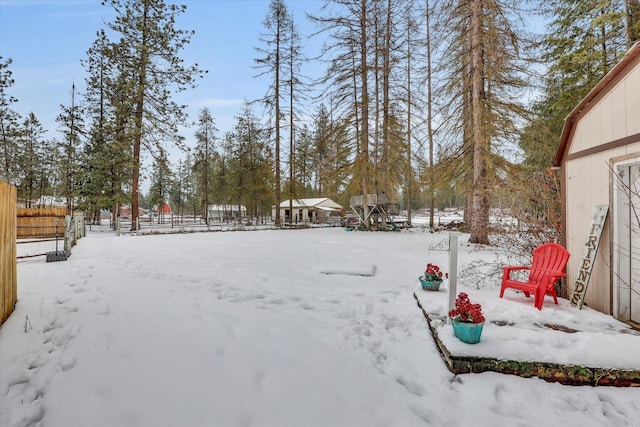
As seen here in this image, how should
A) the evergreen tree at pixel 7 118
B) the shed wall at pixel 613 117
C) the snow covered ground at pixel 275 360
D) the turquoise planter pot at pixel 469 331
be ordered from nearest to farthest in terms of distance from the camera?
the snow covered ground at pixel 275 360 < the turquoise planter pot at pixel 469 331 < the shed wall at pixel 613 117 < the evergreen tree at pixel 7 118

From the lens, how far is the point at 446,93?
9578mm

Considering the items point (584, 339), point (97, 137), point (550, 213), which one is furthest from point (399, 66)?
point (97, 137)

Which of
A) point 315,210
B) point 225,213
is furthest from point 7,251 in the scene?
point 225,213

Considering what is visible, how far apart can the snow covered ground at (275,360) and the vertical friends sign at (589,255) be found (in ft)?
0.69

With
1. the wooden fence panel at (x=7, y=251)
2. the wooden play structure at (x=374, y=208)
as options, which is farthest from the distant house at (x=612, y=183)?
the wooden play structure at (x=374, y=208)

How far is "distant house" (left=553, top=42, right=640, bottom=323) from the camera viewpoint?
3189 mm

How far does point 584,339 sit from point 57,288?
6.73 meters

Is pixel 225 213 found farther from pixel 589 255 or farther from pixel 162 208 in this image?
pixel 589 255

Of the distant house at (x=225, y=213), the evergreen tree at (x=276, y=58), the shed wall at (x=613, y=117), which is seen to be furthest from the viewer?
the distant house at (x=225, y=213)

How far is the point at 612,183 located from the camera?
11.3 feet

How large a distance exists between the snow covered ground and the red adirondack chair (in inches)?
8.0

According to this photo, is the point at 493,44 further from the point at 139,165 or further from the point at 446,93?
the point at 139,165

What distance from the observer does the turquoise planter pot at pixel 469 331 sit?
8.93 feet

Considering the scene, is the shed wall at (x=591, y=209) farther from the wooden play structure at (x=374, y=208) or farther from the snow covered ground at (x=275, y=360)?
the wooden play structure at (x=374, y=208)
